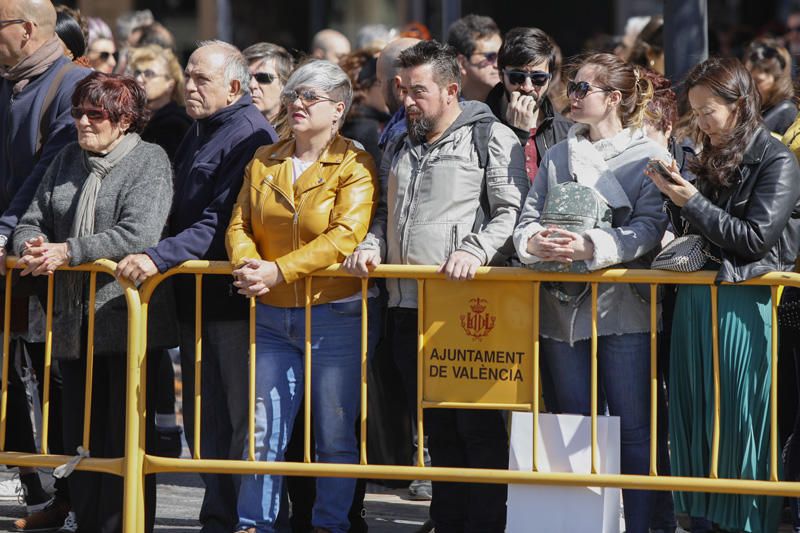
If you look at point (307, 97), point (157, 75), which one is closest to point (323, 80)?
point (307, 97)

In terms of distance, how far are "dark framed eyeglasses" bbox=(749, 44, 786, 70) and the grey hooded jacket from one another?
2888 mm

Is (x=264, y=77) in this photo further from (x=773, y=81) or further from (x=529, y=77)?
(x=773, y=81)

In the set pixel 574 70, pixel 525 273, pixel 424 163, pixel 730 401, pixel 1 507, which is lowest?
pixel 1 507

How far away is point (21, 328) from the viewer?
20.0 feet

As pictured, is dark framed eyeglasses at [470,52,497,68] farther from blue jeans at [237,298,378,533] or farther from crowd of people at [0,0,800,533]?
blue jeans at [237,298,378,533]

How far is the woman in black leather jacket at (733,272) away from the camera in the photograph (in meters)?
5.06

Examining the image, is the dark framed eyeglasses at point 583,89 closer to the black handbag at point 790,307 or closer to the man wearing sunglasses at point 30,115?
the black handbag at point 790,307

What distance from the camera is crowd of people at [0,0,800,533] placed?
5.19m

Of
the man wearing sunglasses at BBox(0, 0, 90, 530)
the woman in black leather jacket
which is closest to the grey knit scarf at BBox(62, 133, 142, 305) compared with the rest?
the man wearing sunglasses at BBox(0, 0, 90, 530)

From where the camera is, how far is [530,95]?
598cm

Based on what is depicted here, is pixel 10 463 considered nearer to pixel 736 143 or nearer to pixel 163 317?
pixel 163 317

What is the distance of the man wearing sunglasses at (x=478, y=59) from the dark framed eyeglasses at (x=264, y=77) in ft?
3.93

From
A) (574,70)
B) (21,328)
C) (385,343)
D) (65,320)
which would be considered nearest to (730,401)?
(574,70)

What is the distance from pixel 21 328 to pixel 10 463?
2.14 ft
